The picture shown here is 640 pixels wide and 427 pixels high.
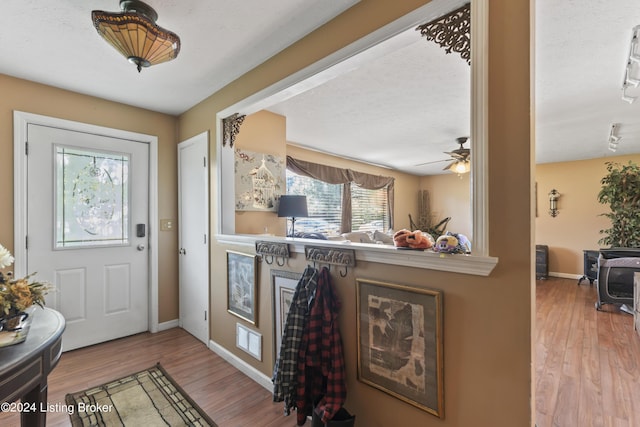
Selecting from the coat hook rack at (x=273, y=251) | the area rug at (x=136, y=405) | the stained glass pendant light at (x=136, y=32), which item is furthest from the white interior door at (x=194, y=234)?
the stained glass pendant light at (x=136, y=32)

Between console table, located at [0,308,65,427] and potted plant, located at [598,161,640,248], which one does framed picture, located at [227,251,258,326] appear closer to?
console table, located at [0,308,65,427]

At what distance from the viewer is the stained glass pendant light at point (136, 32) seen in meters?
1.51

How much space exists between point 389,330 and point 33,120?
131 inches

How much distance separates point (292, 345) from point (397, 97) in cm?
241

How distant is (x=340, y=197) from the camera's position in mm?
5656

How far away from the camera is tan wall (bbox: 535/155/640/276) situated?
5793 millimetres

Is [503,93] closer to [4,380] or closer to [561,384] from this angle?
[4,380]

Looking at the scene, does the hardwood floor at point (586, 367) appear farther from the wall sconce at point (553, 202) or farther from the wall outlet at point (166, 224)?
the wall outlet at point (166, 224)

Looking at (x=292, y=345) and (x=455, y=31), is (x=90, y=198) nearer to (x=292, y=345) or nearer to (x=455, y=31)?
(x=292, y=345)

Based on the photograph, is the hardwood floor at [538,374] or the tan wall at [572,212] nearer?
the hardwood floor at [538,374]

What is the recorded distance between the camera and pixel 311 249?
1874 millimetres

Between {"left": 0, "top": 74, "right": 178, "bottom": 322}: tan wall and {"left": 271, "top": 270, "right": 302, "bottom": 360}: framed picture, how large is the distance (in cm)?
181

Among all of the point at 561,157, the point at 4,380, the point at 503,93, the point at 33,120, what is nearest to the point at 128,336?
the point at 33,120

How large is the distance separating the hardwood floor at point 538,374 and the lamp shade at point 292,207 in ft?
4.75
